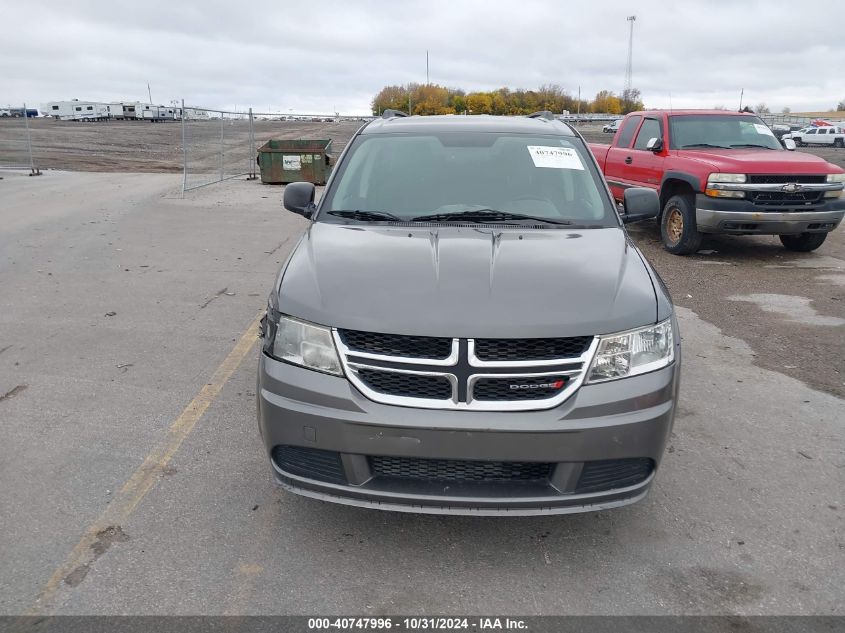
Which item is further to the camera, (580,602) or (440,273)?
(440,273)

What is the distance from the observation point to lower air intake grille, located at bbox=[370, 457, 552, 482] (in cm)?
278

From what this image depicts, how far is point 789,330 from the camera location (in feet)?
20.9

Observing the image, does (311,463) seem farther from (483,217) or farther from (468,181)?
(468,181)

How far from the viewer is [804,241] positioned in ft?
33.3

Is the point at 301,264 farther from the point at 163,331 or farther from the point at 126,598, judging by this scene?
the point at 163,331

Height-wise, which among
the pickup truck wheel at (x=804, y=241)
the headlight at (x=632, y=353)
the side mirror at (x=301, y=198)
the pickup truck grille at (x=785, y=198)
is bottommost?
the pickup truck wheel at (x=804, y=241)

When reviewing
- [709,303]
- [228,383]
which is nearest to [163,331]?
[228,383]

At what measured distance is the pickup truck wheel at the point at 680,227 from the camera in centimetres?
961

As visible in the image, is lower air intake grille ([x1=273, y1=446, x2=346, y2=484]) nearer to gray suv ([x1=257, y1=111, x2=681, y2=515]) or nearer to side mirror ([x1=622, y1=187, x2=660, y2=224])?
gray suv ([x1=257, y1=111, x2=681, y2=515])

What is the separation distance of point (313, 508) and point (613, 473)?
1412 millimetres

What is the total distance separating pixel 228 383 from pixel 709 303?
16.5ft

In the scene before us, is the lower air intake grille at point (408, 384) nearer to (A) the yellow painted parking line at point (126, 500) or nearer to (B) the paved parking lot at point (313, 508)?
(B) the paved parking lot at point (313, 508)

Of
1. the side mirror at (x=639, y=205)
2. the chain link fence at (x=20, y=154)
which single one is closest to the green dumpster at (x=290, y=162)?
the chain link fence at (x=20, y=154)

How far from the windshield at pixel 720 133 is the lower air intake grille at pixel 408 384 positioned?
28.4 feet
